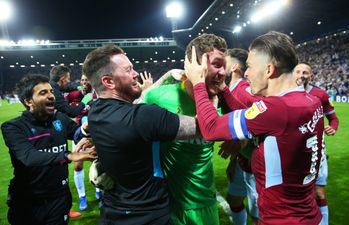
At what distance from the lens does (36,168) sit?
2904mm

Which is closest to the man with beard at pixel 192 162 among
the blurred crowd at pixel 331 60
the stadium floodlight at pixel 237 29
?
the blurred crowd at pixel 331 60

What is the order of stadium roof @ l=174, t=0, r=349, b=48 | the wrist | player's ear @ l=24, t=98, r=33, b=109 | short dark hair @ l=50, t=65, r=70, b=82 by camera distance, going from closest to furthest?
the wrist → player's ear @ l=24, t=98, r=33, b=109 → short dark hair @ l=50, t=65, r=70, b=82 → stadium roof @ l=174, t=0, r=349, b=48

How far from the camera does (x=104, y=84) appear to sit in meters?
1.94

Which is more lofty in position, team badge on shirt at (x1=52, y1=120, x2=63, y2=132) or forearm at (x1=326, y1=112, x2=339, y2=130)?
team badge on shirt at (x1=52, y1=120, x2=63, y2=132)

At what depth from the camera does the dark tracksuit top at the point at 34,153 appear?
2.67m

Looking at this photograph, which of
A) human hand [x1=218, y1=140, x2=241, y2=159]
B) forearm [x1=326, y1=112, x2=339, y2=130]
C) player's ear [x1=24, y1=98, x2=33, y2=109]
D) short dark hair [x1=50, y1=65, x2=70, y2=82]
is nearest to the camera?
human hand [x1=218, y1=140, x2=241, y2=159]

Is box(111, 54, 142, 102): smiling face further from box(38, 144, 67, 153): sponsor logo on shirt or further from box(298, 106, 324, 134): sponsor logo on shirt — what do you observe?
box(38, 144, 67, 153): sponsor logo on shirt

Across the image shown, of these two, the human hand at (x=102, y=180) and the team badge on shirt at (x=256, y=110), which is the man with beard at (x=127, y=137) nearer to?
the human hand at (x=102, y=180)

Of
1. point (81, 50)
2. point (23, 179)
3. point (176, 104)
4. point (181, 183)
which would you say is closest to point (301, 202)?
point (181, 183)

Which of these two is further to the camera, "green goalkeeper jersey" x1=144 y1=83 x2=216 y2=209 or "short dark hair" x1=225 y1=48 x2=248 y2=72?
"short dark hair" x1=225 y1=48 x2=248 y2=72

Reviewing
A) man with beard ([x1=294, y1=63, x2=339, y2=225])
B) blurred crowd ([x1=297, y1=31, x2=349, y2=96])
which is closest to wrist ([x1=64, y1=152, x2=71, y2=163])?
man with beard ([x1=294, y1=63, x2=339, y2=225])

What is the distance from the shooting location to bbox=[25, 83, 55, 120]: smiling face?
2.92 meters

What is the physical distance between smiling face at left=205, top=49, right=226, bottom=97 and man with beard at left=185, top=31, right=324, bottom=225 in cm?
28

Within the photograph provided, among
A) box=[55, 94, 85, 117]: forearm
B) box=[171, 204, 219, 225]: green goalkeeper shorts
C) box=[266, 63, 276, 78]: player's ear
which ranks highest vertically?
box=[55, 94, 85, 117]: forearm
